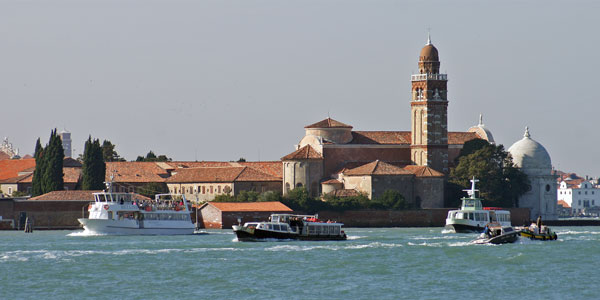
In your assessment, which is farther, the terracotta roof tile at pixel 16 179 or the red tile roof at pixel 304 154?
the terracotta roof tile at pixel 16 179

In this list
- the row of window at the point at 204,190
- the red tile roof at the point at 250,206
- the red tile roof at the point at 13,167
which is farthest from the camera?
the red tile roof at the point at 13,167

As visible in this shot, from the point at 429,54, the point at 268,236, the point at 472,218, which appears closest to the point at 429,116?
the point at 429,54

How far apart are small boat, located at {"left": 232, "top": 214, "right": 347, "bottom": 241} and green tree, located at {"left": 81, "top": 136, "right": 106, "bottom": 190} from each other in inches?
1040

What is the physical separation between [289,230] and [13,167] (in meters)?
47.0

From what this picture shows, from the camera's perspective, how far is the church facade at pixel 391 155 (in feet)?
310

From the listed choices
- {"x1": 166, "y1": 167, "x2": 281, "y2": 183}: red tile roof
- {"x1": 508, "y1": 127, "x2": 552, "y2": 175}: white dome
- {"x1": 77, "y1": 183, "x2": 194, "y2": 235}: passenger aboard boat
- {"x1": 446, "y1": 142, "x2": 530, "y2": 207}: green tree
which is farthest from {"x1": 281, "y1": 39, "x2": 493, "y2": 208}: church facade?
{"x1": 77, "y1": 183, "x2": 194, "y2": 235}: passenger aboard boat

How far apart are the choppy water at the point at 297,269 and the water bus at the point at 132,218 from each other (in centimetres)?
708

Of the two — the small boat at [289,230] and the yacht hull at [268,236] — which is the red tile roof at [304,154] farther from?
the yacht hull at [268,236]

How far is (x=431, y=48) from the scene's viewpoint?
335 ft

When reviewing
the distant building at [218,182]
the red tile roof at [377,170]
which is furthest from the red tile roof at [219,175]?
the red tile roof at [377,170]

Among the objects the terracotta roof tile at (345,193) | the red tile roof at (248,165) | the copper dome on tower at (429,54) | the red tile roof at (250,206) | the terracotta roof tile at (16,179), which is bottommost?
the red tile roof at (250,206)

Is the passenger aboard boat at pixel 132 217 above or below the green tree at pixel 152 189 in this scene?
below

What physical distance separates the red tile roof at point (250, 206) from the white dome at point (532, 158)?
81.7 ft

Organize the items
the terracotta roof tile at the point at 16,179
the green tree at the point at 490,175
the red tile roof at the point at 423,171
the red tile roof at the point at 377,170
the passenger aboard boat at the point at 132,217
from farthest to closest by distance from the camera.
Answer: the terracotta roof tile at the point at 16,179, the green tree at the point at 490,175, the red tile roof at the point at 423,171, the red tile roof at the point at 377,170, the passenger aboard boat at the point at 132,217
